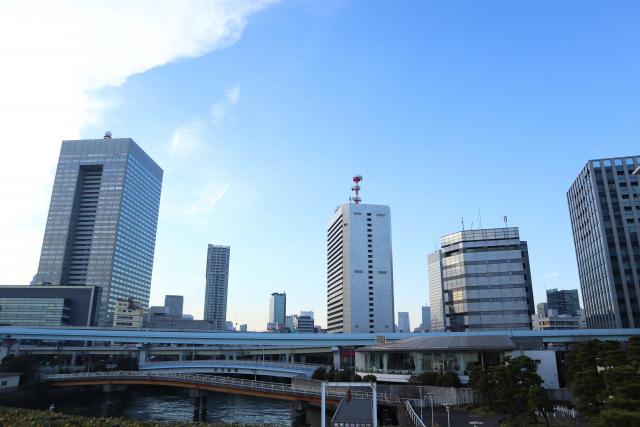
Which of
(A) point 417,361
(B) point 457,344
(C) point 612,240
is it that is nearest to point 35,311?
(A) point 417,361

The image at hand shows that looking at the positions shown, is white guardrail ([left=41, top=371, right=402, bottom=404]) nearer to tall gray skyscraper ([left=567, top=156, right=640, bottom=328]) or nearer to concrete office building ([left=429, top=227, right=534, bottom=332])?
concrete office building ([left=429, top=227, right=534, bottom=332])

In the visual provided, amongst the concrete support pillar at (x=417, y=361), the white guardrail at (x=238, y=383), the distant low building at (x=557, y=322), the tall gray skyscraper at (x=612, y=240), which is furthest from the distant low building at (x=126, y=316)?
the tall gray skyscraper at (x=612, y=240)

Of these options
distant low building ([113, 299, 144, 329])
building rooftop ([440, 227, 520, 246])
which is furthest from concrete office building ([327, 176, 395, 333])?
distant low building ([113, 299, 144, 329])

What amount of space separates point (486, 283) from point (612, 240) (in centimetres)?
3686

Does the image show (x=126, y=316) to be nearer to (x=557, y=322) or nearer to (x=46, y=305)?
(x=46, y=305)

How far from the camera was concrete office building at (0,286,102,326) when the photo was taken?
566 feet

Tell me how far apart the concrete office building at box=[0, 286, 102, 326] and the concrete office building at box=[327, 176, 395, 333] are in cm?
10324

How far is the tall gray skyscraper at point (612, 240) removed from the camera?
108 m

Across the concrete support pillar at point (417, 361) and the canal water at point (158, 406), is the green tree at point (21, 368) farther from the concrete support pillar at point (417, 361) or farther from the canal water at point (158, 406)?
the concrete support pillar at point (417, 361)

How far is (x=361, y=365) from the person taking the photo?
69125mm

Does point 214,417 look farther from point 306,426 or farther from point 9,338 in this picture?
point 9,338

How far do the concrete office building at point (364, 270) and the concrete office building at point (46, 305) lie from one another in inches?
4065

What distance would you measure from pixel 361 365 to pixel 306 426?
57.7 feet

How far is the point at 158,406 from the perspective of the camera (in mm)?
76312
